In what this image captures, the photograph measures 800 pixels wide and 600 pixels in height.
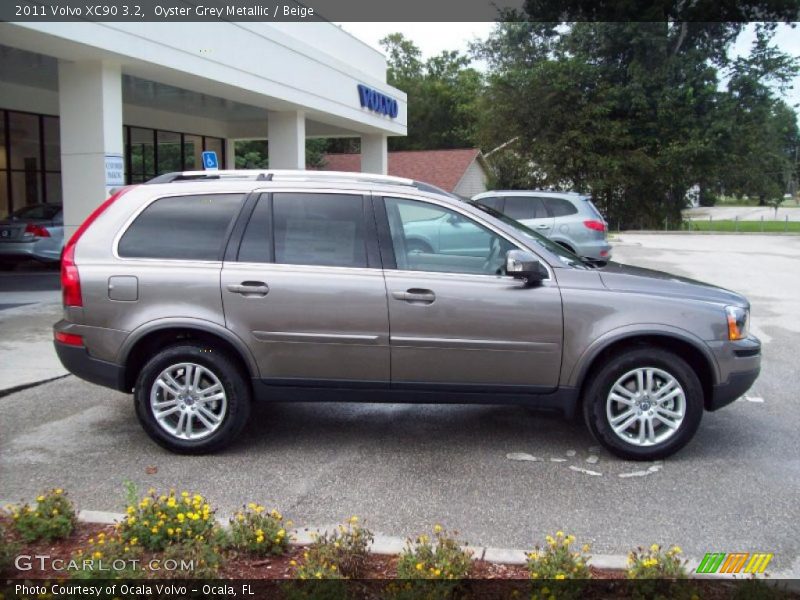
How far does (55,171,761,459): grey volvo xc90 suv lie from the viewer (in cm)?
515

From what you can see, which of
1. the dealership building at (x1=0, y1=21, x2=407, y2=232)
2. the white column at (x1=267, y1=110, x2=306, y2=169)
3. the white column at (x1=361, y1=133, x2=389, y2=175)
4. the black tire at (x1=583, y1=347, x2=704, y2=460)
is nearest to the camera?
the black tire at (x1=583, y1=347, x2=704, y2=460)

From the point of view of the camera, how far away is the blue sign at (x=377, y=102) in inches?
856

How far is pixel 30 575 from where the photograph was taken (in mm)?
3453

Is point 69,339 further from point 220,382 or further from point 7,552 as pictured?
point 7,552

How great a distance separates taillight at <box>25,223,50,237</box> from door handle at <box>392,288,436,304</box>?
45.0 feet

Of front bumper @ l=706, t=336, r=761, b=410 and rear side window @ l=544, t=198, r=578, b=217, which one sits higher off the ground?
rear side window @ l=544, t=198, r=578, b=217

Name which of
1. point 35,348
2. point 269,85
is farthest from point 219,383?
point 269,85

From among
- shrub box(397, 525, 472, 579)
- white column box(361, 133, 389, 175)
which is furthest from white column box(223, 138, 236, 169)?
shrub box(397, 525, 472, 579)

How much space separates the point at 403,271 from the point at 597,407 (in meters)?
1.63

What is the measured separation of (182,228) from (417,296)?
1770 millimetres

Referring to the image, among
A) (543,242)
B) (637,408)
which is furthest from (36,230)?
(637,408)

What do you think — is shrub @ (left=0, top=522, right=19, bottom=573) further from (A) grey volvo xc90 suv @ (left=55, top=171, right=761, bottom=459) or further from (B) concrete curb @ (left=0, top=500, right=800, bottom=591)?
(A) grey volvo xc90 suv @ (left=55, top=171, right=761, bottom=459)

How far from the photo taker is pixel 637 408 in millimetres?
5211

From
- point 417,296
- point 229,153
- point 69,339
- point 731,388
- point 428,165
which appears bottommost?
point 731,388
